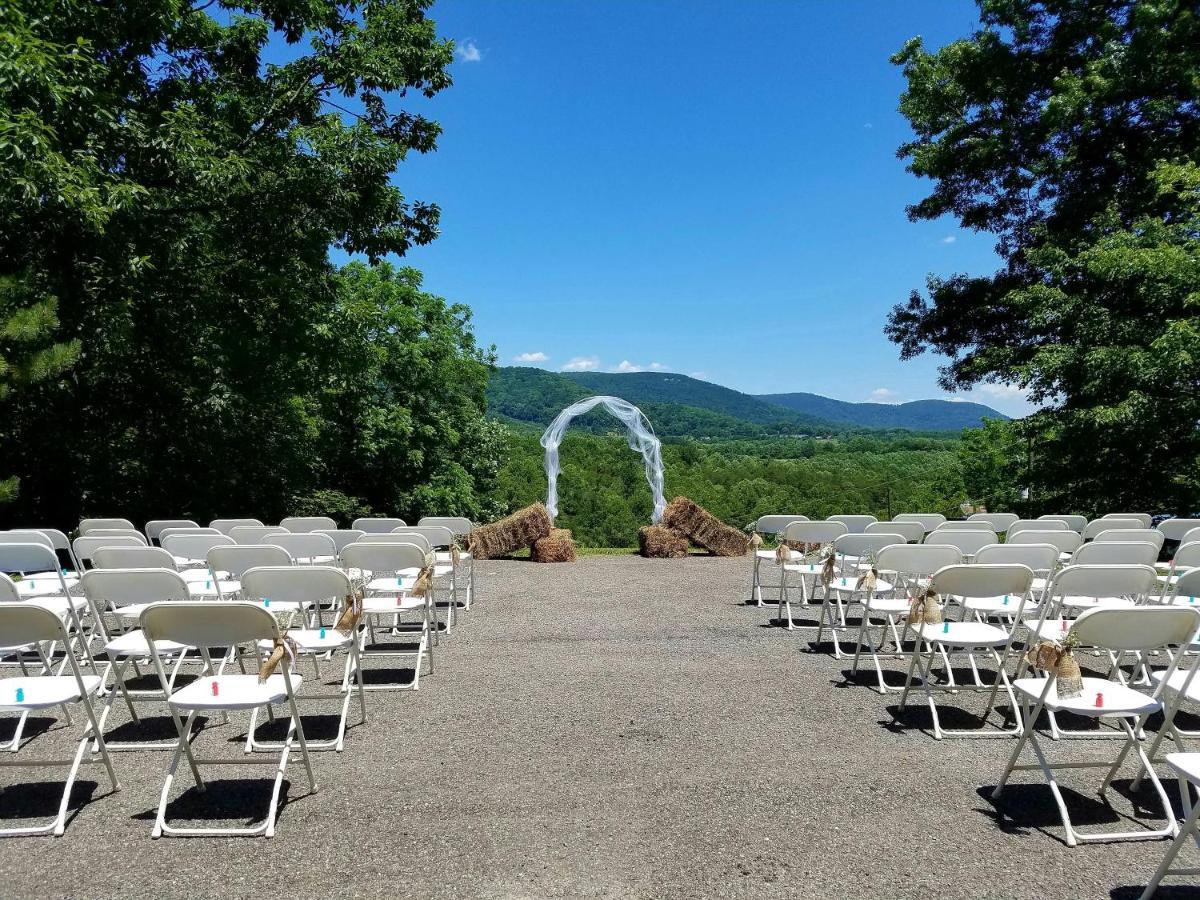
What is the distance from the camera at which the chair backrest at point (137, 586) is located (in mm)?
3213

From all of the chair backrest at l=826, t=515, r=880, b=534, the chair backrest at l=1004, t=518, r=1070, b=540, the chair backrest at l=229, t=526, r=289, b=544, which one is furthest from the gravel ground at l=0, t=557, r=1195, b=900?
the chair backrest at l=826, t=515, r=880, b=534

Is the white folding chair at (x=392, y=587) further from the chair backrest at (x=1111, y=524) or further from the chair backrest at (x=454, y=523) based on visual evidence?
the chair backrest at (x=1111, y=524)

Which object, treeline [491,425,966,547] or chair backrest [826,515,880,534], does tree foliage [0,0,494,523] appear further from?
treeline [491,425,966,547]

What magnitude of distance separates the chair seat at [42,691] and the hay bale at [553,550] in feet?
23.9

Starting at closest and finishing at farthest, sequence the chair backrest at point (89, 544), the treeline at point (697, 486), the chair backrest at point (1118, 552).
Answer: the chair backrest at point (1118, 552) → the chair backrest at point (89, 544) → the treeline at point (697, 486)

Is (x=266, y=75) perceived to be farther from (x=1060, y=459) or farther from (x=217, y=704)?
(x=1060, y=459)

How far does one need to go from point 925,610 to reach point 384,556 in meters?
2.91

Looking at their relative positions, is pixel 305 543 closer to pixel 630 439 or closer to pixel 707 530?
pixel 707 530

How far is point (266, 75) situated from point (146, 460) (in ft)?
20.7

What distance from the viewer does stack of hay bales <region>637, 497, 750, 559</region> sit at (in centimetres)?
1078

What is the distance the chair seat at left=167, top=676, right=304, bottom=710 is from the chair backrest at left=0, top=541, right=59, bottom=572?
2.21 m

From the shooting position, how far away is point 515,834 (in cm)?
263

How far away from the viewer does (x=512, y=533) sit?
10.6m

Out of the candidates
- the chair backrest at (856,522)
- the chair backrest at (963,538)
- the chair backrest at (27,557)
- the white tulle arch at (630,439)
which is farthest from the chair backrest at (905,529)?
the white tulle arch at (630,439)
